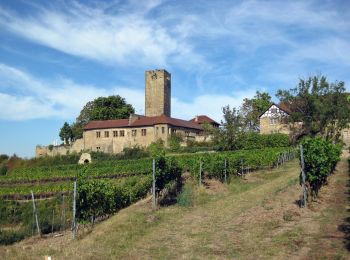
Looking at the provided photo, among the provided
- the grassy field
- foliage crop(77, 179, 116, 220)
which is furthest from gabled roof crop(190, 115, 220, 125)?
foliage crop(77, 179, 116, 220)

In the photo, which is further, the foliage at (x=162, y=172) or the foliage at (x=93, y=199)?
the foliage at (x=162, y=172)

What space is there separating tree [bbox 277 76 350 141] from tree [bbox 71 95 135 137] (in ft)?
124

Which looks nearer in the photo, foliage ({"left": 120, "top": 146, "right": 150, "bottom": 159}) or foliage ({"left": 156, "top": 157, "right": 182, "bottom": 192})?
foliage ({"left": 156, "top": 157, "right": 182, "bottom": 192})

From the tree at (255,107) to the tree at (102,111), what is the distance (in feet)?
81.6

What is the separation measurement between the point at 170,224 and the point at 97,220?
4553 millimetres

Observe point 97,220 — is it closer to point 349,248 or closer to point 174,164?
point 174,164

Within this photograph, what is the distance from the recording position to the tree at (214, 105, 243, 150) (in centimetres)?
5241

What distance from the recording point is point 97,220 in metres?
18.5

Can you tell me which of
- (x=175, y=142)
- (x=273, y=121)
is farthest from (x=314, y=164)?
(x=175, y=142)

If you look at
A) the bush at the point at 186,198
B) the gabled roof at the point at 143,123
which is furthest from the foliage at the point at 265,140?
the bush at the point at 186,198

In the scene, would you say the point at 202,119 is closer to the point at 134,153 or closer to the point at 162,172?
the point at 134,153

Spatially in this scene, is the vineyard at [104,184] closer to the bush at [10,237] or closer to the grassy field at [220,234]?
the bush at [10,237]

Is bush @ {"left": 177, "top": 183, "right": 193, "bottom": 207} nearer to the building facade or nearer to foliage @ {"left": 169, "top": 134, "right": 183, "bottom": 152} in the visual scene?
the building facade

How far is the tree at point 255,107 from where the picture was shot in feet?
229
